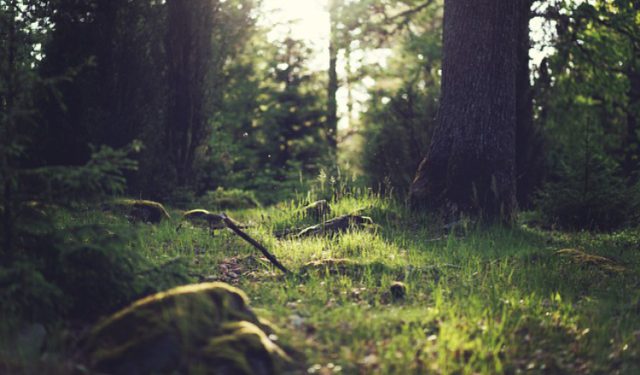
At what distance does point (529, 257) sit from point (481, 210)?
204 centimetres

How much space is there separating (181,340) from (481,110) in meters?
7.03

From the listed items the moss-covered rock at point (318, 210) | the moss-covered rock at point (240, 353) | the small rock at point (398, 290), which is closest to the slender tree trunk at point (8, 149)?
the moss-covered rock at point (240, 353)

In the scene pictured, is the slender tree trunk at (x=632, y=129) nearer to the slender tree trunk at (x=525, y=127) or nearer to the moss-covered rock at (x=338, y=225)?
the slender tree trunk at (x=525, y=127)

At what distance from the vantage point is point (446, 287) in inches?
249

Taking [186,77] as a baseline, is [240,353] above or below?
below

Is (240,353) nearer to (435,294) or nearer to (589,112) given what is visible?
(435,294)

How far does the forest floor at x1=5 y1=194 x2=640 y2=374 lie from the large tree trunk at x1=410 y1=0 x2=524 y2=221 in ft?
2.40

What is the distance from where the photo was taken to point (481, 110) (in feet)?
32.3

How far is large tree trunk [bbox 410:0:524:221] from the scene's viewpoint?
9.84 meters

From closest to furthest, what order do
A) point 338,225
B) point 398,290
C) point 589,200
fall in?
point 398,290 < point 338,225 < point 589,200

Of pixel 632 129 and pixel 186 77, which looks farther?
pixel 632 129

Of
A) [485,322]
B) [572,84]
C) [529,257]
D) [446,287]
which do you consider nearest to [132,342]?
[485,322]

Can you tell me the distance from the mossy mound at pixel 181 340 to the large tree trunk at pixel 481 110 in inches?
243

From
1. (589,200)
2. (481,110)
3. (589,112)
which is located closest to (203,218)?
(481,110)
